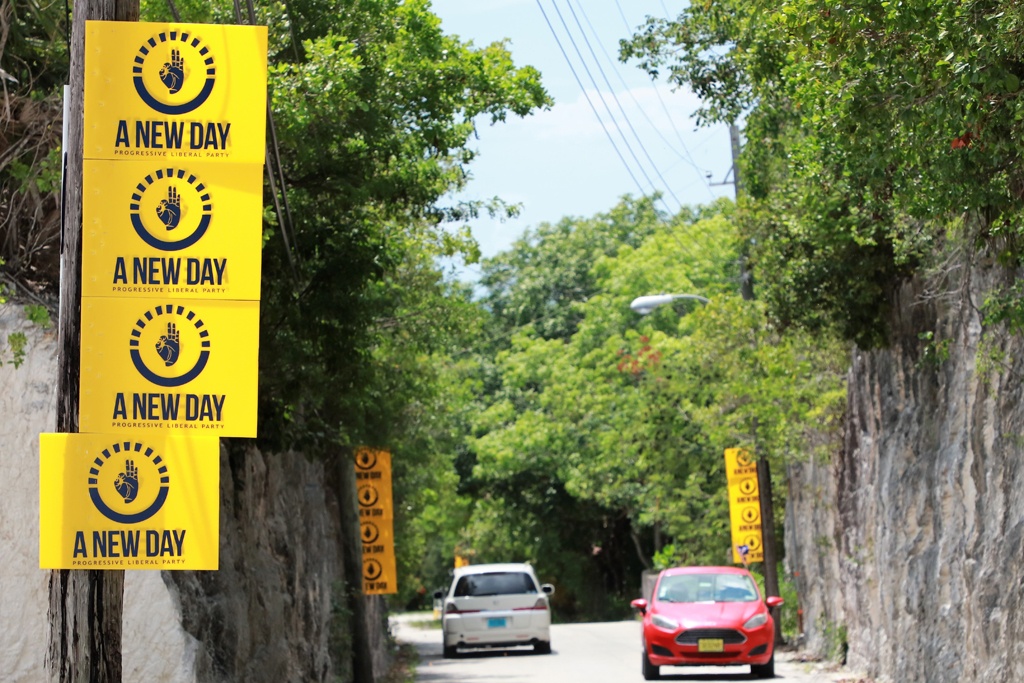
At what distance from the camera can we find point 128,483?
25.0 ft

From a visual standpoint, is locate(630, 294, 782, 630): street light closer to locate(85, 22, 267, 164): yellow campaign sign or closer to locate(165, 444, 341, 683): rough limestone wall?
locate(165, 444, 341, 683): rough limestone wall

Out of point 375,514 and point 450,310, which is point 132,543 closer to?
point 450,310

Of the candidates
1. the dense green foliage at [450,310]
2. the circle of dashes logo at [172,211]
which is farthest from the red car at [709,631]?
the circle of dashes logo at [172,211]

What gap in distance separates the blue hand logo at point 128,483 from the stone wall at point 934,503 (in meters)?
7.04

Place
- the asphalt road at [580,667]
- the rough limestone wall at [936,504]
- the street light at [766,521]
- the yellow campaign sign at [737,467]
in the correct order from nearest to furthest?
the rough limestone wall at [936,504] < the asphalt road at [580,667] < the street light at [766,521] < the yellow campaign sign at [737,467]

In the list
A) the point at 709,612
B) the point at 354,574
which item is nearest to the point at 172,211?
the point at 354,574

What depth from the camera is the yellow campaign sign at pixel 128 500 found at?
7.52 meters

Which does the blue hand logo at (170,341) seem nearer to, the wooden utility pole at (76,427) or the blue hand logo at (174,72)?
the wooden utility pole at (76,427)

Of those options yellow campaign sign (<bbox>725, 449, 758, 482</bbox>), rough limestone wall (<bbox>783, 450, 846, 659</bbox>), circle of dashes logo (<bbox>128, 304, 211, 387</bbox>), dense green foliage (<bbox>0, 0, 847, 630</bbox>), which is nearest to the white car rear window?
dense green foliage (<bbox>0, 0, 847, 630</bbox>)

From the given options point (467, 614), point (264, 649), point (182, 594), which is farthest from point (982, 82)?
point (467, 614)

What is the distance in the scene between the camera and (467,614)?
1032 inches

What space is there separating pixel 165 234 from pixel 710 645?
12.8 meters

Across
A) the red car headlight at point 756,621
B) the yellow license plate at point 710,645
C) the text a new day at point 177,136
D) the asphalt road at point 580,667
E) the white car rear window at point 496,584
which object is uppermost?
the text a new day at point 177,136

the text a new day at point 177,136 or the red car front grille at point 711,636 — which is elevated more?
the text a new day at point 177,136
